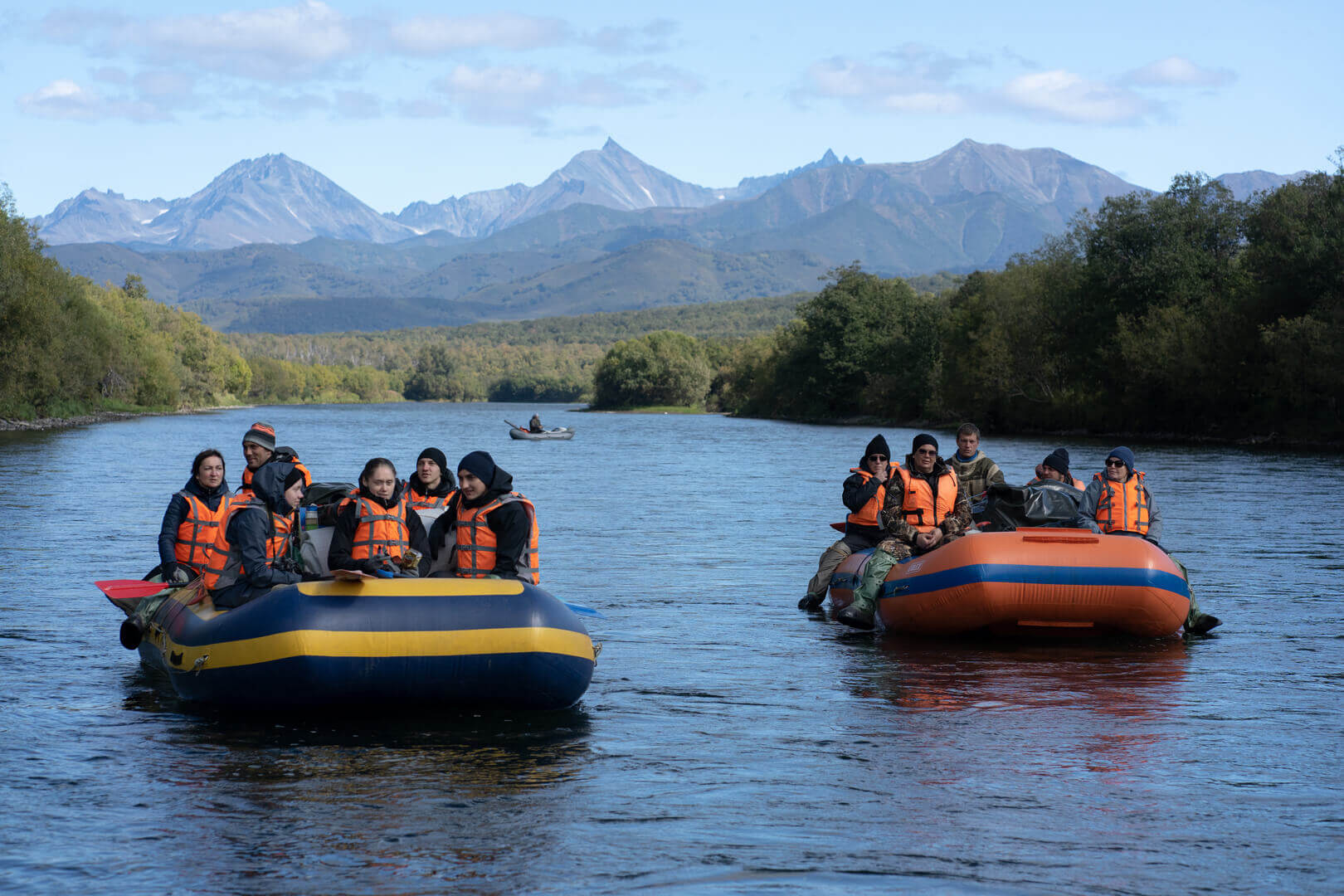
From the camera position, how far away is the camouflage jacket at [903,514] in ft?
44.4

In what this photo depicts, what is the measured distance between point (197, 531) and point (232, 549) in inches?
47.4

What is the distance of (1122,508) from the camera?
14.2 metres

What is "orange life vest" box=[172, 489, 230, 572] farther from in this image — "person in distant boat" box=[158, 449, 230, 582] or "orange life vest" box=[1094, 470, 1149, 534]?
"orange life vest" box=[1094, 470, 1149, 534]

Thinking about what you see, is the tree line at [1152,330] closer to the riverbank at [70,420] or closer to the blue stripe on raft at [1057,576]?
the blue stripe on raft at [1057,576]

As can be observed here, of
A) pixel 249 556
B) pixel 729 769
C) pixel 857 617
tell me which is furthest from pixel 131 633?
pixel 857 617

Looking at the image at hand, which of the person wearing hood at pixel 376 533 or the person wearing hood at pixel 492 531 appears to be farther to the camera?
the person wearing hood at pixel 492 531

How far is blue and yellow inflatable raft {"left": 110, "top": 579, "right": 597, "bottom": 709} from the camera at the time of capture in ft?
30.5

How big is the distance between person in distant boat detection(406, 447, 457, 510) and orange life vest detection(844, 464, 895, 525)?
4.33 meters

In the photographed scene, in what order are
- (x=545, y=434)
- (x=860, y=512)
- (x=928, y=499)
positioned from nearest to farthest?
1. (x=928, y=499)
2. (x=860, y=512)
3. (x=545, y=434)

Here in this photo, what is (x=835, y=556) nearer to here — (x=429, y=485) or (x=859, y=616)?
(x=859, y=616)

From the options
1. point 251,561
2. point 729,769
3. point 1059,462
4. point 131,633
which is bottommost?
point 729,769

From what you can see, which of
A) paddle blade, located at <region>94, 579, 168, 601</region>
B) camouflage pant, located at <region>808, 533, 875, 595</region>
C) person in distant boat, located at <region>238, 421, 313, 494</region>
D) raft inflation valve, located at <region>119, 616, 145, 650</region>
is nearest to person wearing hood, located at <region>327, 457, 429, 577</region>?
person in distant boat, located at <region>238, 421, 313, 494</region>

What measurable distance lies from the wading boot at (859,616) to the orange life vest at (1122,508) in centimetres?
264

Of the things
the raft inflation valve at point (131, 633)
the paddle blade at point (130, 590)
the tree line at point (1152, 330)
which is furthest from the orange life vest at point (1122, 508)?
the tree line at point (1152, 330)
